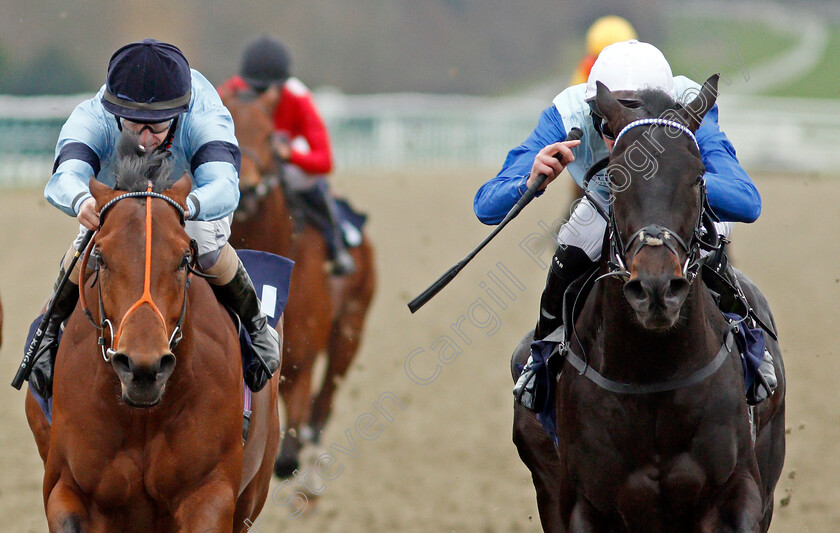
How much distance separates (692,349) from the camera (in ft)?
11.9

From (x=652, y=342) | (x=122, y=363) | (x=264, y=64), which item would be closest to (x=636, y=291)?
(x=652, y=342)

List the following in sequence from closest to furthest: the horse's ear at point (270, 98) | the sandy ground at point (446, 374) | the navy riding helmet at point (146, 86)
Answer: the navy riding helmet at point (146, 86)
the sandy ground at point (446, 374)
the horse's ear at point (270, 98)

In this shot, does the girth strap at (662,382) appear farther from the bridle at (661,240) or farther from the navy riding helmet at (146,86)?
the navy riding helmet at (146,86)

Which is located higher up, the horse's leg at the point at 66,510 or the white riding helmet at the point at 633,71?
the white riding helmet at the point at 633,71

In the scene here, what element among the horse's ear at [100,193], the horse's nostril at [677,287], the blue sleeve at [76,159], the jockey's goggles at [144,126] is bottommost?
the blue sleeve at [76,159]

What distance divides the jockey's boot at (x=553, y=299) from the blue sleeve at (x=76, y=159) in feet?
5.27

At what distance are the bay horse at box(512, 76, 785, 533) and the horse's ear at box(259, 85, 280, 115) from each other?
365 centimetres

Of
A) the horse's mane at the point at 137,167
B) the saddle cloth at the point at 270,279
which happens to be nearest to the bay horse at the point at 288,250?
the saddle cloth at the point at 270,279

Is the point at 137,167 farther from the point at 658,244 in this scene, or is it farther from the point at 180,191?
the point at 658,244

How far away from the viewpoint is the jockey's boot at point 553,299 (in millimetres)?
4047

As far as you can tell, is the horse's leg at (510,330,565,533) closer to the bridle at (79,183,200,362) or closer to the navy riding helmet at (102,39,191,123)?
the bridle at (79,183,200,362)

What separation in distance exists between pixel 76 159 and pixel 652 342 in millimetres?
1956

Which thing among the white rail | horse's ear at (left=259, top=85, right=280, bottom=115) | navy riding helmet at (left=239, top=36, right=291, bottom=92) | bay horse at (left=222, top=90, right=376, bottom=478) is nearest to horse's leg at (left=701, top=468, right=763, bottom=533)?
bay horse at (left=222, top=90, right=376, bottom=478)

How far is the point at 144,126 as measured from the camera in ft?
12.8
